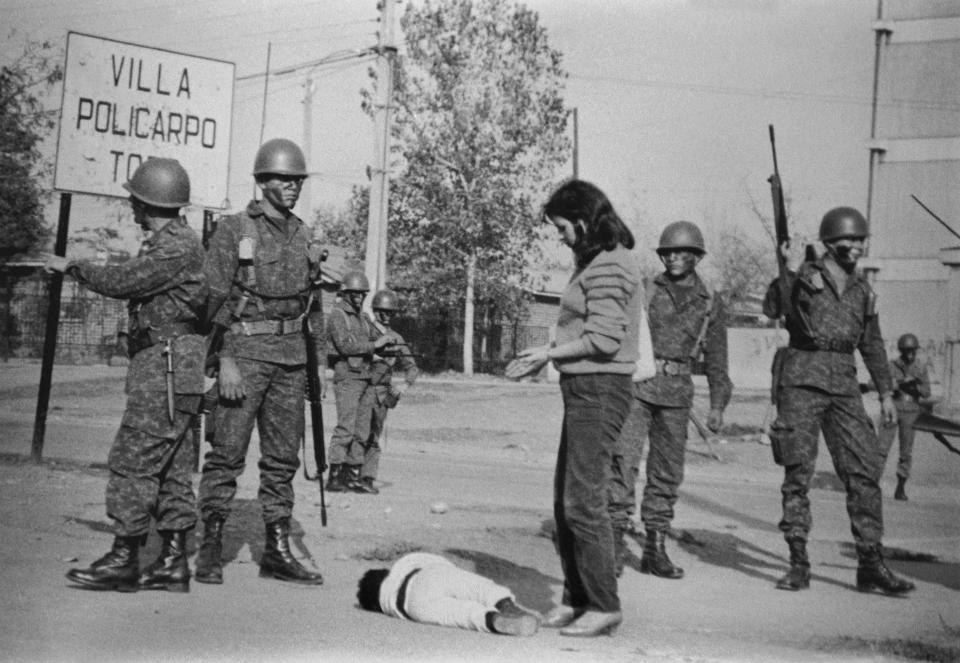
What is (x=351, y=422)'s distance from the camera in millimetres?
11047

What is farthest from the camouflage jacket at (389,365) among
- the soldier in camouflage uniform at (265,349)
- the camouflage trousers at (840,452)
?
the camouflage trousers at (840,452)

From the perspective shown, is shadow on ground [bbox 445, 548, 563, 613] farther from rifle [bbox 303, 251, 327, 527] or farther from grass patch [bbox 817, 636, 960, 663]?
grass patch [bbox 817, 636, 960, 663]

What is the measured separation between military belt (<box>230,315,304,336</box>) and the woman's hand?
148 centimetres

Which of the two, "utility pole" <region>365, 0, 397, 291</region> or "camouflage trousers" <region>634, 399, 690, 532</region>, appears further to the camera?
"utility pole" <region>365, 0, 397, 291</region>

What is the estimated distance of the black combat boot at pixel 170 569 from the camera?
5.87m

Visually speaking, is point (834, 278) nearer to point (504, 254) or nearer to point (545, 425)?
point (545, 425)

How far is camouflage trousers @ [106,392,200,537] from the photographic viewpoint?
582 centimetres

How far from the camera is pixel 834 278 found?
738cm

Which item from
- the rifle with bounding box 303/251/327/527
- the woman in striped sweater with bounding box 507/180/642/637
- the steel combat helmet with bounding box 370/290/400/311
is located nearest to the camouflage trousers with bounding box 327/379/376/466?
the steel combat helmet with bounding box 370/290/400/311

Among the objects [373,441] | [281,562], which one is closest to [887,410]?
[281,562]

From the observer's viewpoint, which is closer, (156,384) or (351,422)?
(156,384)

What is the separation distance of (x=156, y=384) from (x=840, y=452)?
411 cm

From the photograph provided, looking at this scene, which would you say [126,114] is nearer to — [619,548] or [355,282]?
[355,282]

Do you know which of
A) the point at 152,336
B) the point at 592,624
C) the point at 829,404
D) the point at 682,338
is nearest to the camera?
the point at 592,624
